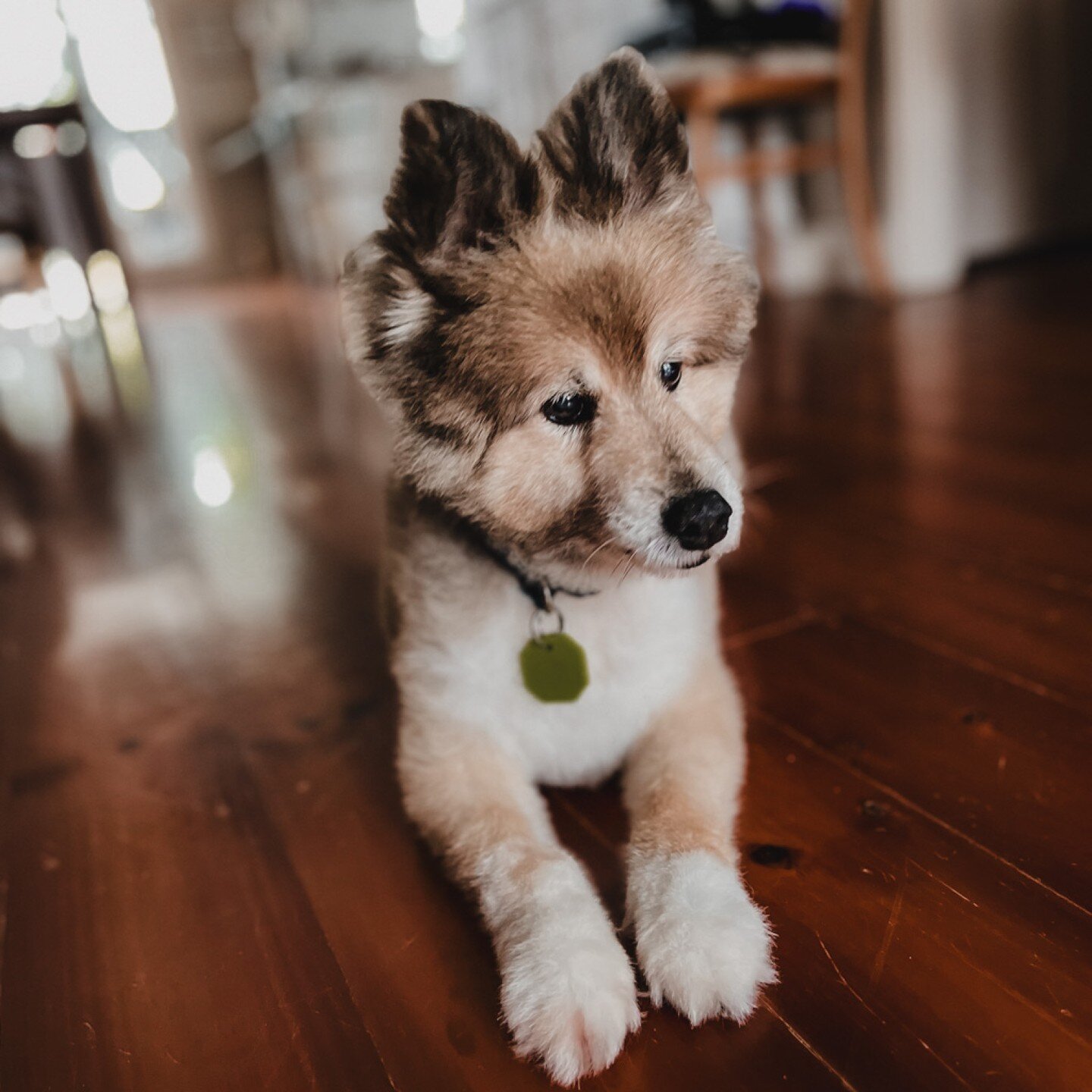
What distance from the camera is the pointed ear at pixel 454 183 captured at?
2.88 ft

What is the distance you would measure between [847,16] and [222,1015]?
4.06 m

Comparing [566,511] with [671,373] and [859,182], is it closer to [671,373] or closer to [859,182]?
[671,373]

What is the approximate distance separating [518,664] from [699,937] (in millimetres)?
378

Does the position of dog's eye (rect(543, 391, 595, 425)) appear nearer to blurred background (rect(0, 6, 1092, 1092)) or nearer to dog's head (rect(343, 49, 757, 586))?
dog's head (rect(343, 49, 757, 586))

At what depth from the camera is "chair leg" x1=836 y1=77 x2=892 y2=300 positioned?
12.9 ft

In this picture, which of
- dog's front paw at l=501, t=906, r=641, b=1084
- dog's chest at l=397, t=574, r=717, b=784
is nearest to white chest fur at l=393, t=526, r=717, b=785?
dog's chest at l=397, t=574, r=717, b=784

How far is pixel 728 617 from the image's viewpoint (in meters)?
1.59

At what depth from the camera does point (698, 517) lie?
0.93 metres

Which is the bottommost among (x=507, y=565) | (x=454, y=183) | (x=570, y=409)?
(x=507, y=565)

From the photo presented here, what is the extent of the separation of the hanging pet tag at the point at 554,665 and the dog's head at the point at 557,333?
0.11 metres

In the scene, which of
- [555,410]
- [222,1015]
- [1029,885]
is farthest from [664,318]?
[222,1015]

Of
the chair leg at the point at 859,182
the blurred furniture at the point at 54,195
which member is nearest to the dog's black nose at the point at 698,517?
the chair leg at the point at 859,182

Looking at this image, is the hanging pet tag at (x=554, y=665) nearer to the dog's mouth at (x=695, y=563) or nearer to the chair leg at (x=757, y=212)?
the dog's mouth at (x=695, y=563)

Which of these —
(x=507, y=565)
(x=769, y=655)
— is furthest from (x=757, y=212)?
(x=507, y=565)
